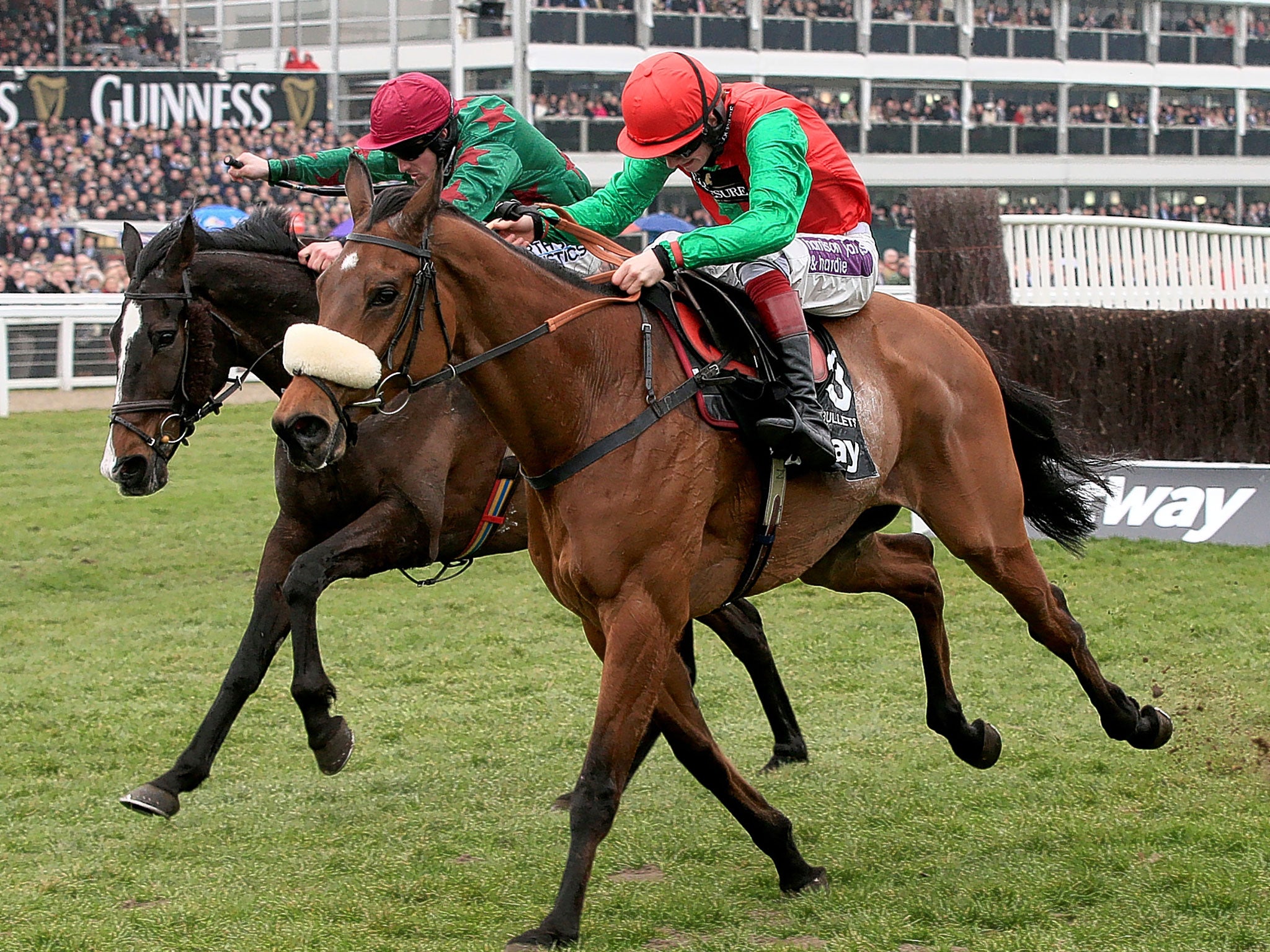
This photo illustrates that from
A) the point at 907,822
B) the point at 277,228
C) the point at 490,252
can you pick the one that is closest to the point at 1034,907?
the point at 907,822

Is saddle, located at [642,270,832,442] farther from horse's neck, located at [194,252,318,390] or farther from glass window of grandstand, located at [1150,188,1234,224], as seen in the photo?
glass window of grandstand, located at [1150,188,1234,224]

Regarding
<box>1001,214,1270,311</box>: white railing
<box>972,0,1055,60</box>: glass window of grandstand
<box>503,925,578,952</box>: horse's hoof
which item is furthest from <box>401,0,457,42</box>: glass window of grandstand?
<box>503,925,578,952</box>: horse's hoof

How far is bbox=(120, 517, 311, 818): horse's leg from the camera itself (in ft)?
14.9

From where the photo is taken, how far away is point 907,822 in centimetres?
454

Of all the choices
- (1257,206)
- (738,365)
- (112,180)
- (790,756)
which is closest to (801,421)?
(738,365)

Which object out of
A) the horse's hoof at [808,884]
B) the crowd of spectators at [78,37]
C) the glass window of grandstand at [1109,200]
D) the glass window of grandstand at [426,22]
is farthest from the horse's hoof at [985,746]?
the glass window of grandstand at [1109,200]

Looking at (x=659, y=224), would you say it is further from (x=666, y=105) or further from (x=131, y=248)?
(x=666, y=105)

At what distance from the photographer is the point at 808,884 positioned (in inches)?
157

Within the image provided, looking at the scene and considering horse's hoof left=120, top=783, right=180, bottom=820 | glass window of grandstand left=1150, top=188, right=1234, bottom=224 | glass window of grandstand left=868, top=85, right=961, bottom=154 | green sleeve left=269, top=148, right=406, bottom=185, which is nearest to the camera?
horse's hoof left=120, top=783, right=180, bottom=820

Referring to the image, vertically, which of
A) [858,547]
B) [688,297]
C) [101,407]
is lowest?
[101,407]

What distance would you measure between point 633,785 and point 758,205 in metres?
2.27

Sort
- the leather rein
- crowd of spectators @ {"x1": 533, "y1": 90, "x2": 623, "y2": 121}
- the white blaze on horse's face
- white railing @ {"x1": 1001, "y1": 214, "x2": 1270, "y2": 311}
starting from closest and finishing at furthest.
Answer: the leather rein → the white blaze on horse's face → white railing @ {"x1": 1001, "y1": 214, "x2": 1270, "y2": 311} → crowd of spectators @ {"x1": 533, "y1": 90, "x2": 623, "y2": 121}

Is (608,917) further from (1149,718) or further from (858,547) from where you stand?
(1149,718)

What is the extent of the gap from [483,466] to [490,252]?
170 cm
